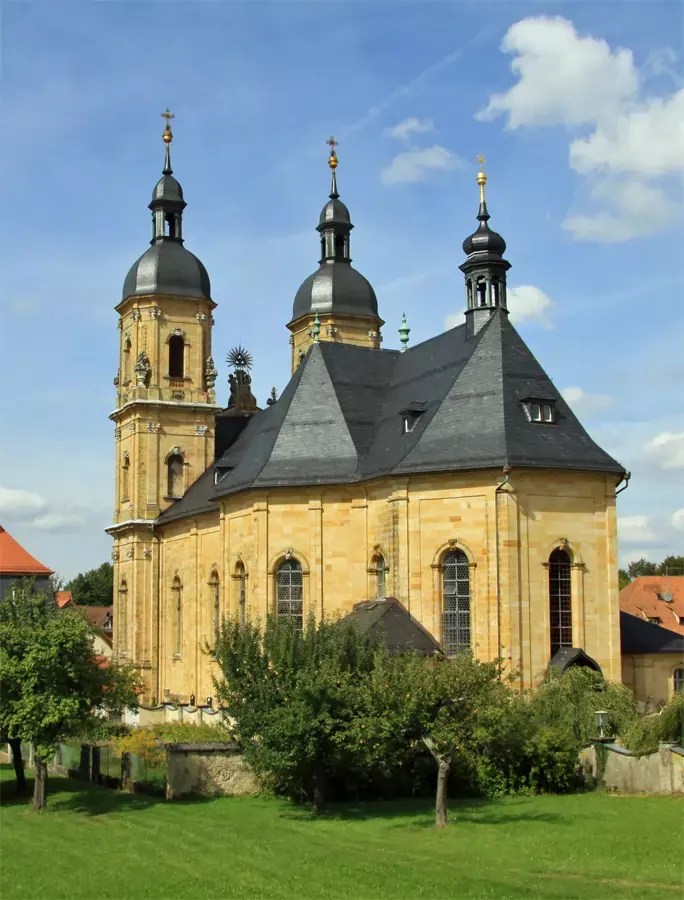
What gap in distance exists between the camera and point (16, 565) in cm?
5994

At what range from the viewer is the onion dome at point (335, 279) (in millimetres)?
61125

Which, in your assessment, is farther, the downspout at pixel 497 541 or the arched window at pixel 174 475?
the arched window at pixel 174 475

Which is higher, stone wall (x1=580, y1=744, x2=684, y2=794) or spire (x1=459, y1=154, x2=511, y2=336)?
spire (x1=459, y1=154, x2=511, y2=336)

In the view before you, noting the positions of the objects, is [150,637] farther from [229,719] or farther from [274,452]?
[229,719]

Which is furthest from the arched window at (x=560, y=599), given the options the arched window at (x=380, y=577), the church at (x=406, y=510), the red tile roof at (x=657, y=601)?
the red tile roof at (x=657, y=601)

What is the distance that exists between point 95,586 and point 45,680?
4010 inches

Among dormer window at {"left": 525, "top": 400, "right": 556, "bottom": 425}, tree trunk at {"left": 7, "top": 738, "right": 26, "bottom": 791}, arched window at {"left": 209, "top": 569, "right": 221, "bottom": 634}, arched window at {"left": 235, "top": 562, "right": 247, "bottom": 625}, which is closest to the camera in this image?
tree trunk at {"left": 7, "top": 738, "right": 26, "bottom": 791}

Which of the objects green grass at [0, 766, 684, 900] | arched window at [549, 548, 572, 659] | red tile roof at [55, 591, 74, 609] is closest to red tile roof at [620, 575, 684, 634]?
red tile roof at [55, 591, 74, 609]

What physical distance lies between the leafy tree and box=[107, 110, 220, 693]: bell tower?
26970mm

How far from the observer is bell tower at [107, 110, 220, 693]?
5638cm

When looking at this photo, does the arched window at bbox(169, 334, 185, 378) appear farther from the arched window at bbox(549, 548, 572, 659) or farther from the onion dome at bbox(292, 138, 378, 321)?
the arched window at bbox(549, 548, 572, 659)

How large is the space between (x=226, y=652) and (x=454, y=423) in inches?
521

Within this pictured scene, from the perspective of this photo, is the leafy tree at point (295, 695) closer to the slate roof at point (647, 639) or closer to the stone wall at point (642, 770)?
the stone wall at point (642, 770)

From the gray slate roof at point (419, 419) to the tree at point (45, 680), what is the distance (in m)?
12.9
